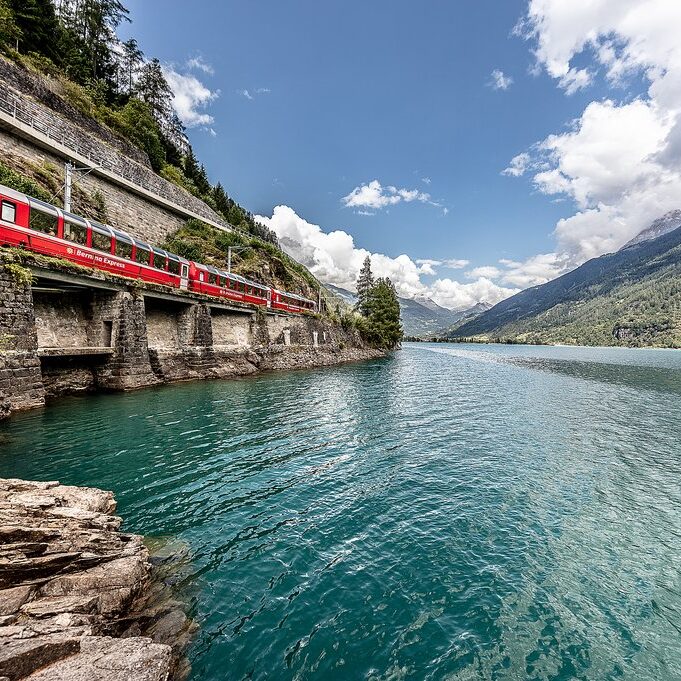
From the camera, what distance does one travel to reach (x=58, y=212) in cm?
2162

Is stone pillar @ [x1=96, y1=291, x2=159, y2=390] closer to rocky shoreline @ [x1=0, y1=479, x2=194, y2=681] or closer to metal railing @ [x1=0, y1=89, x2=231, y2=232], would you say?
metal railing @ [x1=0, y1=89, x2=231, y2=232]

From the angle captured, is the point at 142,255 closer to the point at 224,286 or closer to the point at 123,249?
the point at 123,249

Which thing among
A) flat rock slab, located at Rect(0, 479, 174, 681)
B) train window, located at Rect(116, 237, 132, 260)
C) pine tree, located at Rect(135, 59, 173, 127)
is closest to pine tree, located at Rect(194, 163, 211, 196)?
pine tree, located at Rect(135, 59, 173, 127)

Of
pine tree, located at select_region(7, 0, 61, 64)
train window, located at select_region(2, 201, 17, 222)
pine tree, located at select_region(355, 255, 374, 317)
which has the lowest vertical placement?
train window, located at select_region(2, 201, 17, 222)

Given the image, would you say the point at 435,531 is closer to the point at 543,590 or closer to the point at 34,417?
the point at 543,590

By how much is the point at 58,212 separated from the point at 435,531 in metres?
26.8

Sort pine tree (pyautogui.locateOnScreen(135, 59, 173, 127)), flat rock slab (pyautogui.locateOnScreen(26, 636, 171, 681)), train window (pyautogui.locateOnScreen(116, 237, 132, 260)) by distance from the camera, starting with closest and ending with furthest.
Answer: flat rock slab (pyautogui.locateOnScreen(26, 636, 171, 681)) < train window (pyautogui.locateOnScreen(116, 237, 132, 260)) < pine tree (pyautogui.locateOnScreen(135, 59, 173, 127))

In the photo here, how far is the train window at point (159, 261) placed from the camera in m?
29.2

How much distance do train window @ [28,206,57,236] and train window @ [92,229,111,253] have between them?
2.71 meters

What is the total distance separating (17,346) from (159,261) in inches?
546

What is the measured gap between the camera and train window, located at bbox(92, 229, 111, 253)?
79.0ft

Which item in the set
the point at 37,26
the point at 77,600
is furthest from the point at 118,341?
the point at 37,26

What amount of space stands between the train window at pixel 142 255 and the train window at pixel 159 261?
0.69 meters

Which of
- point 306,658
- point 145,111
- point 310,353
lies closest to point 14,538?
point 306,658
